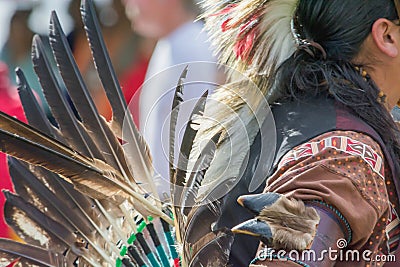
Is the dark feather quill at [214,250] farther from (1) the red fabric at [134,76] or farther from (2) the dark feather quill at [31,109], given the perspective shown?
(1) the red fabric at [134,76]

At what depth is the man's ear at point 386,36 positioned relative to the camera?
1.61 metres

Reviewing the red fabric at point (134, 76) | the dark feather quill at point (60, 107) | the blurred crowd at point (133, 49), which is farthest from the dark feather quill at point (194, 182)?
the red fabric at point (134, 76)

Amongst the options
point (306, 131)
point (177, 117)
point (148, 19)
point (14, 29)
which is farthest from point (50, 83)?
point (14, 29)

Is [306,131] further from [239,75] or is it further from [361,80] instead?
[239,75]

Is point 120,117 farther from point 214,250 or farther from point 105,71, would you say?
point 214,250

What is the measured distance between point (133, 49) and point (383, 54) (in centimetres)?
206

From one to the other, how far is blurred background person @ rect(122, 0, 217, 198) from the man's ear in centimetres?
43

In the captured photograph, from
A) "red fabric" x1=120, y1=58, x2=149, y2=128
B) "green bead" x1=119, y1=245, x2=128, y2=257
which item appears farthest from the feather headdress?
"red fabric" x1=120, y1=58, x2=149, y2=128

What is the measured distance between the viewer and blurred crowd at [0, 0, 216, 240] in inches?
88.3

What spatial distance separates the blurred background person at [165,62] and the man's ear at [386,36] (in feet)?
1.39

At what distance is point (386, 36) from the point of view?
162 centimetres

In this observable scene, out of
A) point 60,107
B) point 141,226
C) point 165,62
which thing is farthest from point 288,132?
point 165,62

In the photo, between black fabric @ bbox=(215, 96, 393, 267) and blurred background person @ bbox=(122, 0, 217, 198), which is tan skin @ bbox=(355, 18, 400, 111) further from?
blurred background person @ bbox=(122, 0, 217, 198)

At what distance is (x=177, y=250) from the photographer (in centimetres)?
160
